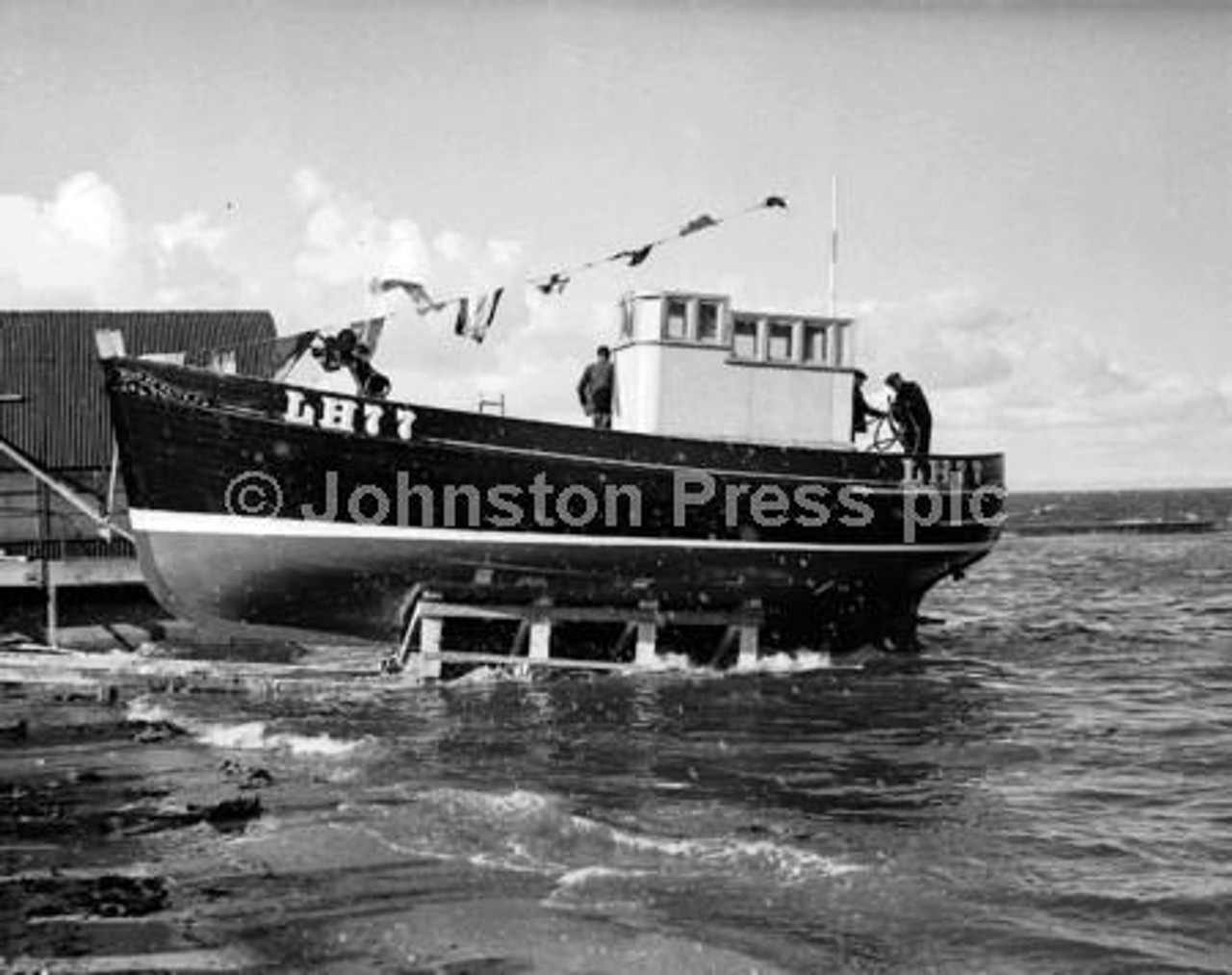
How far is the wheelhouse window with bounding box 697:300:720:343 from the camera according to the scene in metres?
16.6

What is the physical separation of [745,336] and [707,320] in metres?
0.58

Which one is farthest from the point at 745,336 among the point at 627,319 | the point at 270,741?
the point at 270,741

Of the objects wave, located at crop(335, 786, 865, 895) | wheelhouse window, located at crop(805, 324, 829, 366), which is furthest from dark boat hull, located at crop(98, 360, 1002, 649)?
wave, located at crop(335, 786, 865, 895)

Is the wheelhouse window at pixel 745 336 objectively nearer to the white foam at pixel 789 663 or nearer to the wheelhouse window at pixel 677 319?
the wheelhouse window at pixel 677 319

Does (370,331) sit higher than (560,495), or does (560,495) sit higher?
(370,331)

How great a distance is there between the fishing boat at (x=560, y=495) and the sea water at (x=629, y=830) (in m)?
1.20

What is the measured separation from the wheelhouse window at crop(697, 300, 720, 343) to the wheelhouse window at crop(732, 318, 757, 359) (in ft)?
0.98

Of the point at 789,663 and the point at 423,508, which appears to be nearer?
the point at 423,508

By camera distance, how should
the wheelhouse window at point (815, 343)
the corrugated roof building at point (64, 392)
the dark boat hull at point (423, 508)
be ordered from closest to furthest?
the dark boat hull at point (423, 508)
the wheelhouse window at point (815, 343)
the corrugated roof building at point (64, 392)

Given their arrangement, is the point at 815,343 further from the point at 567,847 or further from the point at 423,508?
the point at 567,847

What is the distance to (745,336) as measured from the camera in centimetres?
1695

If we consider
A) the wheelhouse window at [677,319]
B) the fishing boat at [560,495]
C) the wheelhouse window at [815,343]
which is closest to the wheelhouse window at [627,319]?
the fishing boat at [560,495]

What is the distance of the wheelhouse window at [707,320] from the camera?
16.6 m

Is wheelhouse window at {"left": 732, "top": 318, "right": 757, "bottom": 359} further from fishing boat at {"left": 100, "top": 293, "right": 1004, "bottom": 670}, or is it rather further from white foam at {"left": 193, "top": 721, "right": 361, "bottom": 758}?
white foam at {"left": 193, "top": 721, "right": 361, "bottom": 758}
